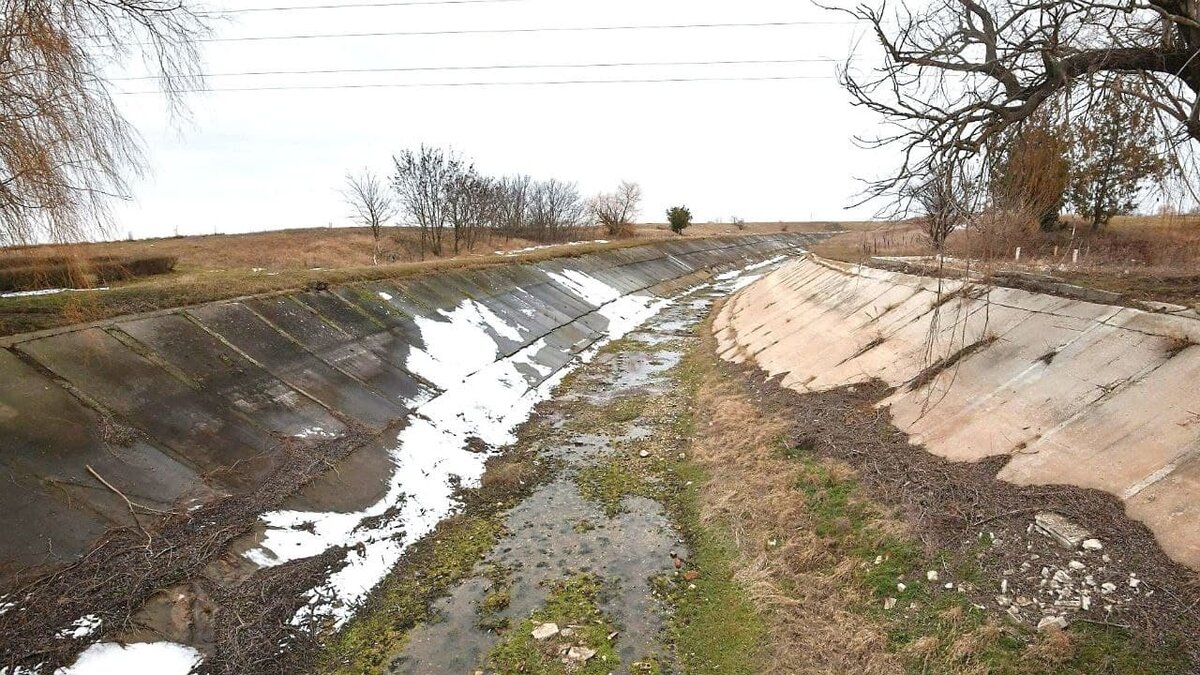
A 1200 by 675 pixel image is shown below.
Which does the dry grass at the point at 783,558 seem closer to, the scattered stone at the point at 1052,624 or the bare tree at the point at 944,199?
the scattered stone at the point at 1052,624

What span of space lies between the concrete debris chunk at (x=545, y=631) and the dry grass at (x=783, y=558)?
2.17 m

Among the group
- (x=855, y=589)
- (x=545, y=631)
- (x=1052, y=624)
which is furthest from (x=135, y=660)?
(x=1052, y=624)

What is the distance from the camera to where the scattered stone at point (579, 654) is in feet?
18.1

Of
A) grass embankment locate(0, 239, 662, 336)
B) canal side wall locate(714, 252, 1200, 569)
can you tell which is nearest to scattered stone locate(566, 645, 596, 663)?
canal side wall locate(714, 252, 1200, 569)

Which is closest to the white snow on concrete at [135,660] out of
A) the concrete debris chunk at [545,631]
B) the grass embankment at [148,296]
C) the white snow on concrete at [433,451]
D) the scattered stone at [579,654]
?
the white snow on concrete at [433,451]

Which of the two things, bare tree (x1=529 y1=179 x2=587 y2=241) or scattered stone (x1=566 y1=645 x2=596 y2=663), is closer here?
scattered stone (x1=566 y1=645 x2=596 y2=663)

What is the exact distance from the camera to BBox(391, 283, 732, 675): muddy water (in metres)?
5.72

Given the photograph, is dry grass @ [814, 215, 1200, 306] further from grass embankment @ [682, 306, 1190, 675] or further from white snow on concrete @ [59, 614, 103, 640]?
white snow on concrete @ [59, 614, 103, 640]

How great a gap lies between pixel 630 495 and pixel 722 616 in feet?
10.1

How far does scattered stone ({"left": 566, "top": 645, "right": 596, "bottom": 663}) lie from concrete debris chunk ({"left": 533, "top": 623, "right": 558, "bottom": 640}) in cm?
30

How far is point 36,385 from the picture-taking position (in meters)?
7.15

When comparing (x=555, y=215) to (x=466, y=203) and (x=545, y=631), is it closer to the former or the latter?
(x=466, y=203)

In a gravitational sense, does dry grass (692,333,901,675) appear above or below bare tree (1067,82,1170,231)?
below

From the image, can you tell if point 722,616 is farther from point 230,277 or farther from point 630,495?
point 230,277
